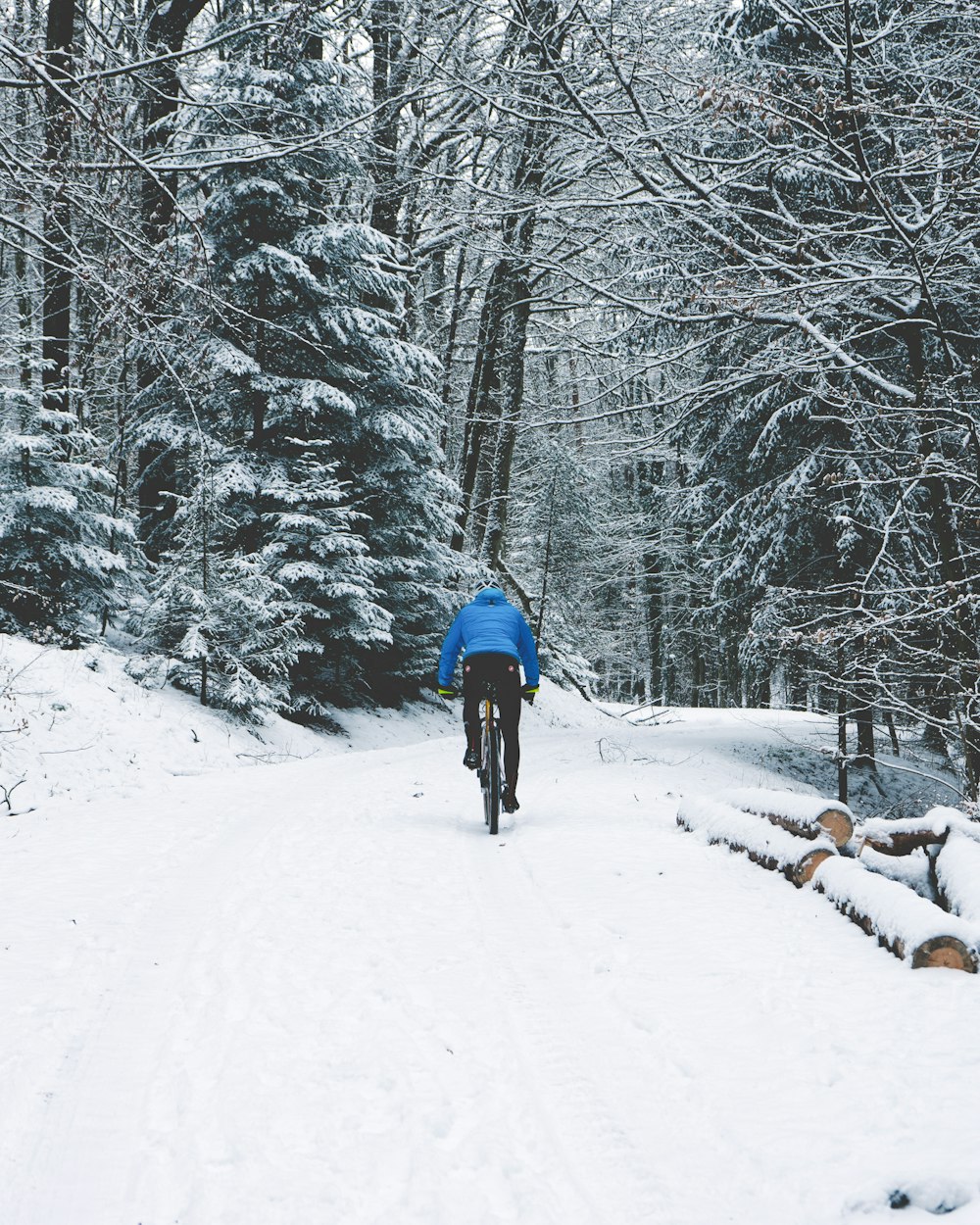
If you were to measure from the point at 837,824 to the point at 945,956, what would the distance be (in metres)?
1.81

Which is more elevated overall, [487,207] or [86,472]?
[487,207]

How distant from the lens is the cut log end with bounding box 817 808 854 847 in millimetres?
5301

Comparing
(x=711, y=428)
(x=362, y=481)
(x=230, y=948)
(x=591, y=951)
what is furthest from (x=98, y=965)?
(x=711, y=428)

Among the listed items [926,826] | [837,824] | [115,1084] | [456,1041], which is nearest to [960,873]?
[926,826]

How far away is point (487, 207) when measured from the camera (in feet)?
35.9

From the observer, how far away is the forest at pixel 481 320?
6898mm

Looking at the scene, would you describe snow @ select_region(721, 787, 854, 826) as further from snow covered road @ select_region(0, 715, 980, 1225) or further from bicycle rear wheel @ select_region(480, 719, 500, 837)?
bicycle rear wheel @ select_region(480, 719, 500, 837)

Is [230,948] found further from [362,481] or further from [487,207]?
[362,481]

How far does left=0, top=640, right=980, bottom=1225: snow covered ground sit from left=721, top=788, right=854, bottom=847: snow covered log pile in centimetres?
43

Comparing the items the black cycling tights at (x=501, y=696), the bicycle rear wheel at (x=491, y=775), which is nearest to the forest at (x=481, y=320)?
the black cycling tights at (x=501, y=696)

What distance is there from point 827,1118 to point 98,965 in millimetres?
3048

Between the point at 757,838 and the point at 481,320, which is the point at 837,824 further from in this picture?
the point at 481,320

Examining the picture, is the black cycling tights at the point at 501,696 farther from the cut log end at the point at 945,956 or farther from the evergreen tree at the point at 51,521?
the evergreen tree at the point at 51,521

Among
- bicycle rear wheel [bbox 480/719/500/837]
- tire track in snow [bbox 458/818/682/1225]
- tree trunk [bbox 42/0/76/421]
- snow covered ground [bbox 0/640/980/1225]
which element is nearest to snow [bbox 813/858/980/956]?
snow covered ground [bbox 0/640/980/1225]
